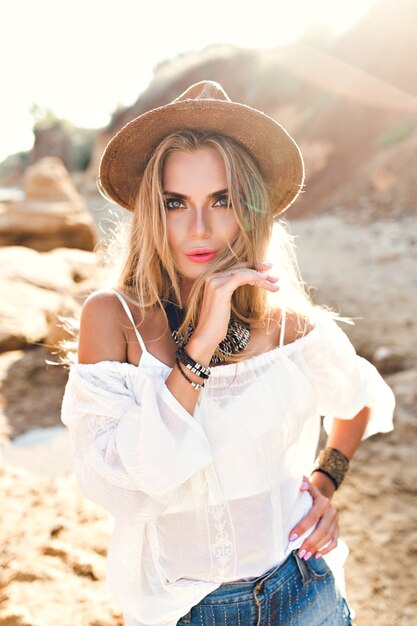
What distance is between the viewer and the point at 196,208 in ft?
5.24

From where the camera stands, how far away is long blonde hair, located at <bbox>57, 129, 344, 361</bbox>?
1589mm

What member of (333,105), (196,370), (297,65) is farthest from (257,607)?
(297,65)

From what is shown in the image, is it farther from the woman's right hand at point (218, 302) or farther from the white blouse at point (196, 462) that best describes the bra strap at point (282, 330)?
the woman's right hand at point (218, 302)

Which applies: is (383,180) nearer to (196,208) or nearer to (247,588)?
(196,208)

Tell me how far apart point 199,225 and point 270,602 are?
1.09m

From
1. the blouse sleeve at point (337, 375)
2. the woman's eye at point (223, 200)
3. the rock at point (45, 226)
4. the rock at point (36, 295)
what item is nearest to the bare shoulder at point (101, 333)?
the woman's eye at point (223, 200)

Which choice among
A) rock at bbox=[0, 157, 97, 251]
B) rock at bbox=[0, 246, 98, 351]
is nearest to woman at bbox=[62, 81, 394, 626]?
rock at bbox=[0, 246, 98, 351]

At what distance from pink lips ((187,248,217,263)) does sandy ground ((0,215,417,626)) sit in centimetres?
140

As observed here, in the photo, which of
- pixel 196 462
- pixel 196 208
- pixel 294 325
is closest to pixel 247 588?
pixel 196 462

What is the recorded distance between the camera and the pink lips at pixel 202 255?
157 cm

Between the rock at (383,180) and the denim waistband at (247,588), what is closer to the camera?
the denim waistband at (247,588)

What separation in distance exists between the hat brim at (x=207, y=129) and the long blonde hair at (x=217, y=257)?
35 mm

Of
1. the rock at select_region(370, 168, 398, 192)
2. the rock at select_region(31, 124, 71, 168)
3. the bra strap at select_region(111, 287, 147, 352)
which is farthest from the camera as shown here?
the rock at select_region(31, 124, 71, 168)

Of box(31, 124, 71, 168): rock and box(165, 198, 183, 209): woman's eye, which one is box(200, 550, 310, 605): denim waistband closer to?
box(165, 198, 183, 209): woman's eye
